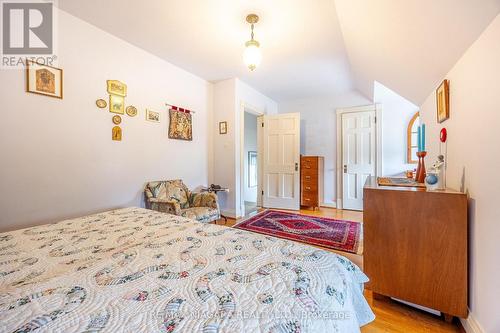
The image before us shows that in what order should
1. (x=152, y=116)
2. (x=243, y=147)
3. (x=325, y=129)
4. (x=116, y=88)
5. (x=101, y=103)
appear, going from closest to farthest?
(x=101, y=103)
(x=116, y=88)
(x=152, y=116)
(x=243, y=147)
(x=325, y=129)

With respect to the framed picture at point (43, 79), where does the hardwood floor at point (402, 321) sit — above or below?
below

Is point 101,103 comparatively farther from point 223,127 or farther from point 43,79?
point 223,127

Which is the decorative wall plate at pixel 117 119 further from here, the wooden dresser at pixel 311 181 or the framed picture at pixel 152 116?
the wooden dresser at pixel 311 181

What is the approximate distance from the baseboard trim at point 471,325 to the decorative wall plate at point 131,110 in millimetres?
3492

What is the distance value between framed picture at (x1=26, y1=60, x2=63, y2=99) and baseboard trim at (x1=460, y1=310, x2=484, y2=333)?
360cm

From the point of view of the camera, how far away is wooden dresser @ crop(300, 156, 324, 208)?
4.26 m

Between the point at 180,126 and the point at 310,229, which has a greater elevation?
the point at 180,126

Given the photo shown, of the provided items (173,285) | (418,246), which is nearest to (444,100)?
(418,246)

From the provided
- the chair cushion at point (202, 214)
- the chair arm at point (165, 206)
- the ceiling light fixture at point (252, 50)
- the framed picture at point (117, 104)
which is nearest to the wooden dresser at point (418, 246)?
the ceiling light fixture at point (252, 50)

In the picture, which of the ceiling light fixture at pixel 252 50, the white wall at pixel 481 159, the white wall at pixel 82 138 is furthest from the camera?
the ceiling light fixture at pixel 252 50

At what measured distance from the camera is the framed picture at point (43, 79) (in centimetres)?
189

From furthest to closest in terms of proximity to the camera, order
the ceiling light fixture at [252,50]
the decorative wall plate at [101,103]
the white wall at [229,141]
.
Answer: the white wall at [229,141] < the decorative wall plate at [101,103] < the ceiling light fixture at [252,50]

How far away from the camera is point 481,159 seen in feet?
3.93

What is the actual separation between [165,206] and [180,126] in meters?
1.34
